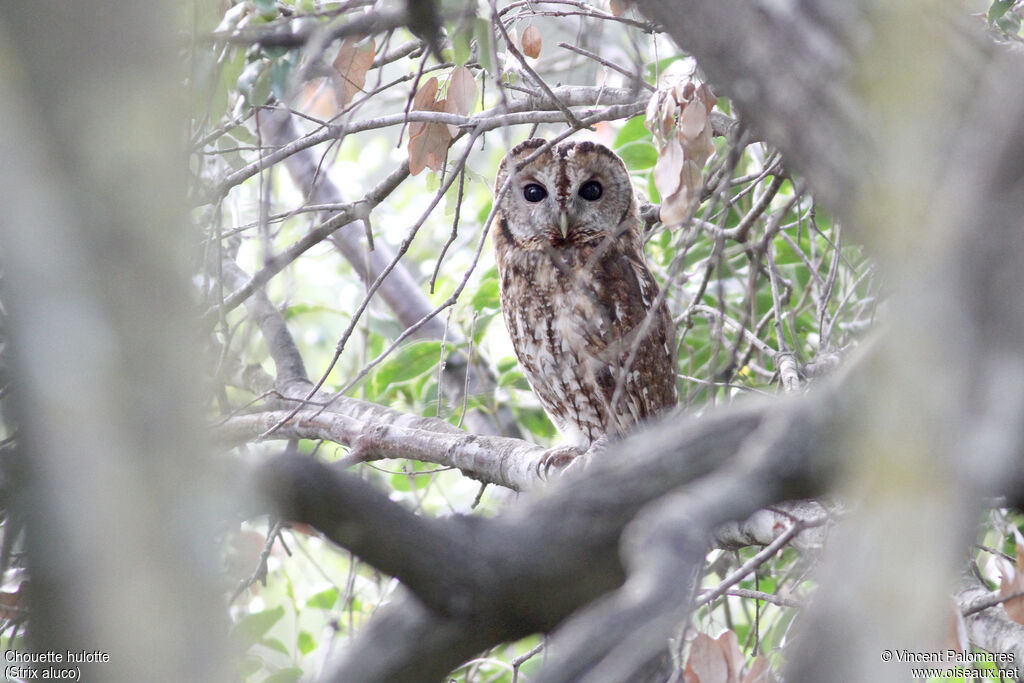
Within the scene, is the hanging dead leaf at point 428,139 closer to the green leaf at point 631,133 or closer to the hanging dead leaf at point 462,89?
the hanging dead leaf at point 462,89

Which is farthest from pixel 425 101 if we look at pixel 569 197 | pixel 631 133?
pixel 631 133

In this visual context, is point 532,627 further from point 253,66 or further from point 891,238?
point 253,66

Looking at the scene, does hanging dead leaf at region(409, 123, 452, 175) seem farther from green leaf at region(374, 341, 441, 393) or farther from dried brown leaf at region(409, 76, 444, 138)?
green leaf at region(374, 341, 441, 393)

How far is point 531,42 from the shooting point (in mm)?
2395

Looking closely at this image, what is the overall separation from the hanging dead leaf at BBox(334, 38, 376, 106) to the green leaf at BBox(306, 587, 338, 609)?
5.67 feet

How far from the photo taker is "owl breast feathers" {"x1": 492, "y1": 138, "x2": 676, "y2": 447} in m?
3.25

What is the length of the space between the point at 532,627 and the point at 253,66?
157cm

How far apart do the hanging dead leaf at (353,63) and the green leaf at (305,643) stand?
1.81 m

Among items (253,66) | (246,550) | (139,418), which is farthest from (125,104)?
(246,550)

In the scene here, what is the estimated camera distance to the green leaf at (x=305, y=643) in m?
3.05

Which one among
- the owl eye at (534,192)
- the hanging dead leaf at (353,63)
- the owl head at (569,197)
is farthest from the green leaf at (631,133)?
the hanging dead leaf at (353,63)

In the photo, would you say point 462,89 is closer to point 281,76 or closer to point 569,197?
point 281,76

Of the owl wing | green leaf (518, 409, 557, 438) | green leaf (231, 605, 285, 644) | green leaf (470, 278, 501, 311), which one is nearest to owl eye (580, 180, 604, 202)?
the owl wing

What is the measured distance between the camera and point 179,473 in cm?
76
